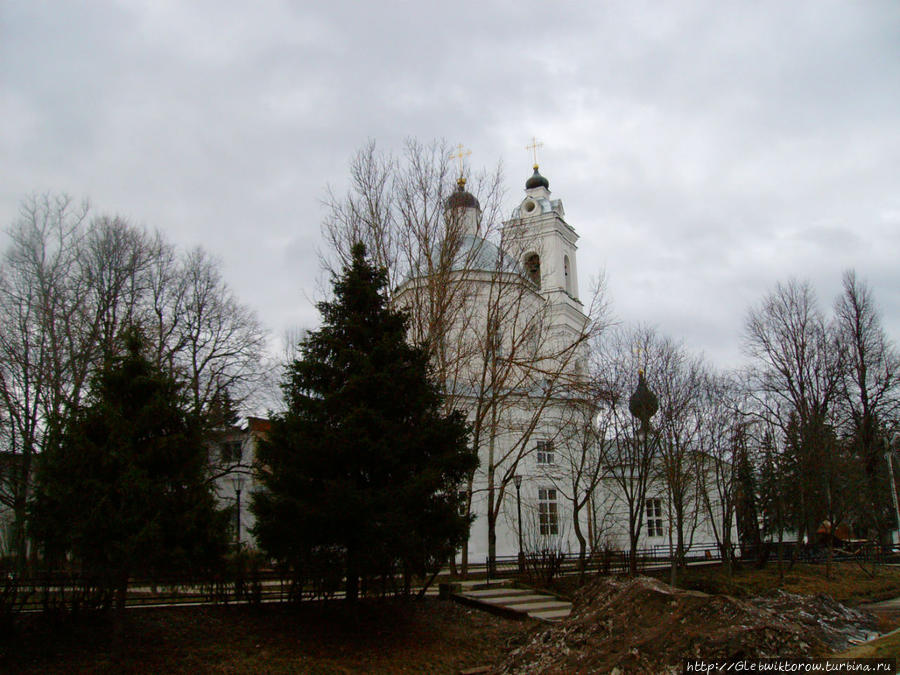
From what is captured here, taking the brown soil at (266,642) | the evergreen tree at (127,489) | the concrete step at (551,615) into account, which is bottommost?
the concrete step at (551,615)

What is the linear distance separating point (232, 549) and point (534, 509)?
17.8 metres

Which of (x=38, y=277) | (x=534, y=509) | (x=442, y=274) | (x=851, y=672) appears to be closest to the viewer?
(x=851, y=672)

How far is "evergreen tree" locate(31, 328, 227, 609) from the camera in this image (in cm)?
836

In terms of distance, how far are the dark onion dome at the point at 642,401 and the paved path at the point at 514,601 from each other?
237 inches

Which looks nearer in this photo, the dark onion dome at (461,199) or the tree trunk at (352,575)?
the tree trunk at (352,575)

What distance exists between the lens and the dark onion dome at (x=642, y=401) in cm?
1877

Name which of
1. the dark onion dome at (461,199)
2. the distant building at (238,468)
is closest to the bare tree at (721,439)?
the dark onion dome at (461,199)

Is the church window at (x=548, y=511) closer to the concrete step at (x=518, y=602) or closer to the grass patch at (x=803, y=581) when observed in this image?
the grass patch at (x=803, y=581)

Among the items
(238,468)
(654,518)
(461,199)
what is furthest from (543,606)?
(654,518)

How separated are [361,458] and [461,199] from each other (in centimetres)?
849

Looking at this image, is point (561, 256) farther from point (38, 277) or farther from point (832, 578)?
point (38, 277)

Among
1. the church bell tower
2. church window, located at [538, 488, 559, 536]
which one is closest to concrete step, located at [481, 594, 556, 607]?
church window, located at [538, 488, 559, 536]

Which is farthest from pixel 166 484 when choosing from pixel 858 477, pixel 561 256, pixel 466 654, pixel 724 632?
pixel 561 256

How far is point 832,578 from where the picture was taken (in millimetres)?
20766
